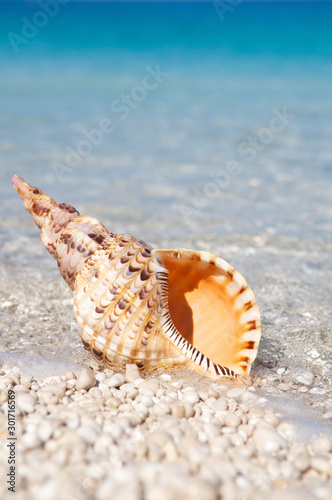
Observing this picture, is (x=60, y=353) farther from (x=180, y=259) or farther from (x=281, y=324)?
(x=281, y=324)

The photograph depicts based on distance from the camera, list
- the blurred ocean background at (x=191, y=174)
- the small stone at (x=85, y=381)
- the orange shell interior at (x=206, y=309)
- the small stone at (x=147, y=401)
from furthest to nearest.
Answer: the blurred ocean background at (x=191, y=174), the orange shell interior at (x=206, y=309), the small stone at (x=85, y=381), the small stone at (x=147, y=401)

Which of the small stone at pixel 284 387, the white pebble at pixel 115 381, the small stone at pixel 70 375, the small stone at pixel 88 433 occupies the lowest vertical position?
the small stone at pixel 70 375

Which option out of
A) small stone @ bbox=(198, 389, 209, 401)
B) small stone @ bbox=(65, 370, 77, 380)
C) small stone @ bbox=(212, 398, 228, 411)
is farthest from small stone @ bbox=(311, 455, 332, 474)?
small stone @ bbox=(65, 370, 77, 380)

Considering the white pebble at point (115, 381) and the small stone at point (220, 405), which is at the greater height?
the small stone at point (220, 405)

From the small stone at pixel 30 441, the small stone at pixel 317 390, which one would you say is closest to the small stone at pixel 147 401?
the small stone at pixel 30 441

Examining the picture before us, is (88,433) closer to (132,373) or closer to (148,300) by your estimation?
Answer: (132,373)

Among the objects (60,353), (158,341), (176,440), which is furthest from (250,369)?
(60,353)

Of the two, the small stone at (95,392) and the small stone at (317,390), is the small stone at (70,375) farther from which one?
the small stone at (317,390)
